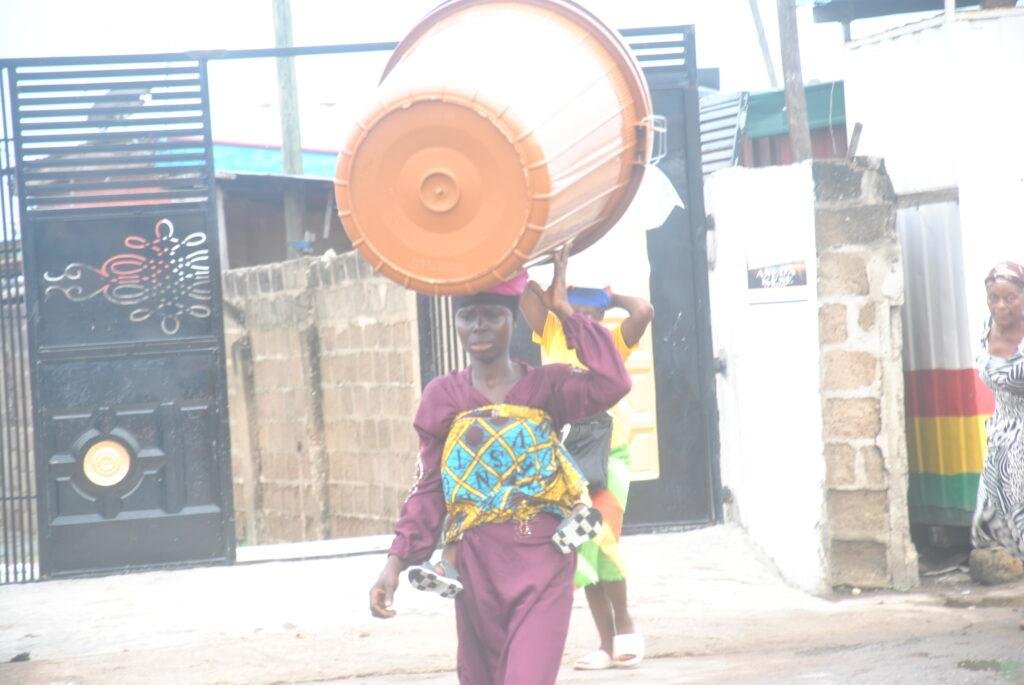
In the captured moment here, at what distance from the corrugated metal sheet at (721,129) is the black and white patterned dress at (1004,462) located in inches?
187

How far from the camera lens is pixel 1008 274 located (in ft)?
19.7

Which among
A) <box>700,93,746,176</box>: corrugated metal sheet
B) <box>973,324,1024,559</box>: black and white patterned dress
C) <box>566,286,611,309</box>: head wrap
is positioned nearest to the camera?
<box>566,286,611,309</box>: head wrap

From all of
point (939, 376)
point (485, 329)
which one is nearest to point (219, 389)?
point (939, 376)

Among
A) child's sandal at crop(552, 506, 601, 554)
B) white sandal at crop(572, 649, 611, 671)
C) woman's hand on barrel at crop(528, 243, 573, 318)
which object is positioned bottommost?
white sandal at crop(572, 649, 611, 671)

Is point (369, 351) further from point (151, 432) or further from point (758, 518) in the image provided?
point (758, 518)

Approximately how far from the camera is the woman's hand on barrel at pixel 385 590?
12.8 feet

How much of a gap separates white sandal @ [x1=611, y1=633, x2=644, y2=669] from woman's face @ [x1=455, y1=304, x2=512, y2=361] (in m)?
2.04

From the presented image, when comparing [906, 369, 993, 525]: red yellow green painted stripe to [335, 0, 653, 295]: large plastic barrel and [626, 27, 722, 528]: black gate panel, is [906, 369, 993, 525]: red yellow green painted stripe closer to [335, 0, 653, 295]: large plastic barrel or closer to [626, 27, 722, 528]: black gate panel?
[626, 27, 722, 528]: black gate panel

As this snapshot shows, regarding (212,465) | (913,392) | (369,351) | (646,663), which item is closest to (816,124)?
(369,351)

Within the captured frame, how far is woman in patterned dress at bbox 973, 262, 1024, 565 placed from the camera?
236 inches

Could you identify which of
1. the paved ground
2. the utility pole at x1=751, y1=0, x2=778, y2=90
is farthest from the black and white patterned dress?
the utility pole at x1=751, y1=0, x2=778, y2=90

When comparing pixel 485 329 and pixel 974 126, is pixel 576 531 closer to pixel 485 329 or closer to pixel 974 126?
pixel 485 329

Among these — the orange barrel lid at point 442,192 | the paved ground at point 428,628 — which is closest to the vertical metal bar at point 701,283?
the paved ground at point 428,628

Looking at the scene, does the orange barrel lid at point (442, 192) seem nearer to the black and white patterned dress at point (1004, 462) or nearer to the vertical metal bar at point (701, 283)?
the black and white patterned dress at point (1004, 462)
